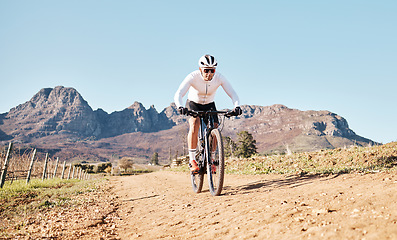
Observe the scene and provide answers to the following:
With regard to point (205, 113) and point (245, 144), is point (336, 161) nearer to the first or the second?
point (205, 113)

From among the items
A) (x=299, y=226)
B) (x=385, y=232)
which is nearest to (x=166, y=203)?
(x=299, y=226)

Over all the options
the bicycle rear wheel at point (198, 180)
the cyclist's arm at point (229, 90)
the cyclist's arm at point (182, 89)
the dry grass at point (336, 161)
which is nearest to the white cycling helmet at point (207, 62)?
the cyclist's arm at point (182, 89)

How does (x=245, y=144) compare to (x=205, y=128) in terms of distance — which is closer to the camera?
(x=205, y=128)

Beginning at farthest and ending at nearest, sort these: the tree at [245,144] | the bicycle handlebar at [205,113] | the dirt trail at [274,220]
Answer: the tree at [245,144], the bicycle handlebar at [205,113], the dirt trail at [274,220]

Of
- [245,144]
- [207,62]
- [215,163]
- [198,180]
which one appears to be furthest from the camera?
[245,144]

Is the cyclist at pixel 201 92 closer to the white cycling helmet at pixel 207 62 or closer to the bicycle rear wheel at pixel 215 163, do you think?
the white cycling helmet at pixel 207 62

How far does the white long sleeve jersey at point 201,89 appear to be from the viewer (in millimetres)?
6508

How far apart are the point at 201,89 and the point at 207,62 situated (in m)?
0.72

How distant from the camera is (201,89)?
6637 mm

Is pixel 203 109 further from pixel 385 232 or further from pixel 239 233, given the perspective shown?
pixel 385 232

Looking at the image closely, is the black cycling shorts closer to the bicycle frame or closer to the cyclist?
the cyclist

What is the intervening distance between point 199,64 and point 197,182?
3.29 metres

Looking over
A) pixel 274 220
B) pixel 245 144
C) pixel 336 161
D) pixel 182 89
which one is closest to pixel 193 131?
pixel 182 89

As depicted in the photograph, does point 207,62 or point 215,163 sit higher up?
point 207,62
